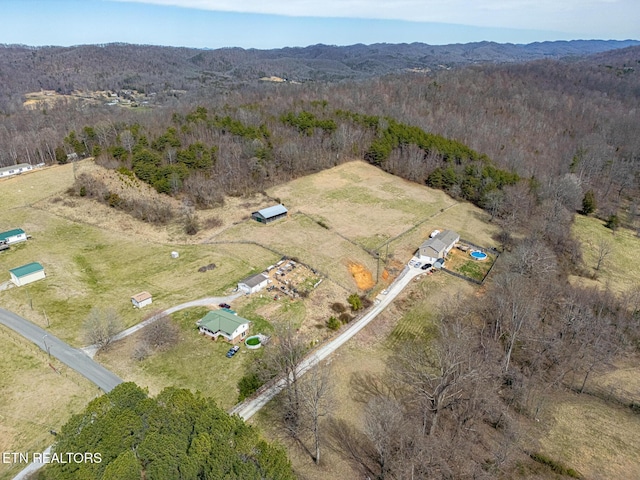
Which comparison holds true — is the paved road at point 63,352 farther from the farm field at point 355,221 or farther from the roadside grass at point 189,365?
the farm field at point 355,221

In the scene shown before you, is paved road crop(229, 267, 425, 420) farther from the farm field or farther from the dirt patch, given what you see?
the farm field

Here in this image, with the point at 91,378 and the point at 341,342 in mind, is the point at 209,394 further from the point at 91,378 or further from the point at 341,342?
the point at 341,342

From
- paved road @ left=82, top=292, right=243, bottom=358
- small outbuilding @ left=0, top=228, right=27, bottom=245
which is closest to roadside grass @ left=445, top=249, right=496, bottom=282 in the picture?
paved road @ left=82, top=292, right=243, bottom=358

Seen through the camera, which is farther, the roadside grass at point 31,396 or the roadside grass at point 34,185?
the roadside grass at point 34,185

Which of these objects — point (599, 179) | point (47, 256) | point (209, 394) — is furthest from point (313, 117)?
point (209, 394)

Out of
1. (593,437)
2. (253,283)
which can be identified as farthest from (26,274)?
(593,437)

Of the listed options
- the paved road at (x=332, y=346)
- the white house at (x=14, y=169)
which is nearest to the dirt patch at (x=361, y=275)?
the paved road at (x=332, y=346)

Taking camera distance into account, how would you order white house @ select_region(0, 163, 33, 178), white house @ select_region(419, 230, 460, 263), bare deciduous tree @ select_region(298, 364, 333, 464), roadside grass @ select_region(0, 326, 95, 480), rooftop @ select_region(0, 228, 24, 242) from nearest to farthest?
bare deciduous tree @ select_region(298, 364, 333, 464) < roadside grass @ select_region(0, 326, 95, 480) < rooftop @ select_region(0, 228, 24, 242) < white house @ select_region(419, 230, 460, 263) < white house @ select_region(0, 163, 33, 178)
